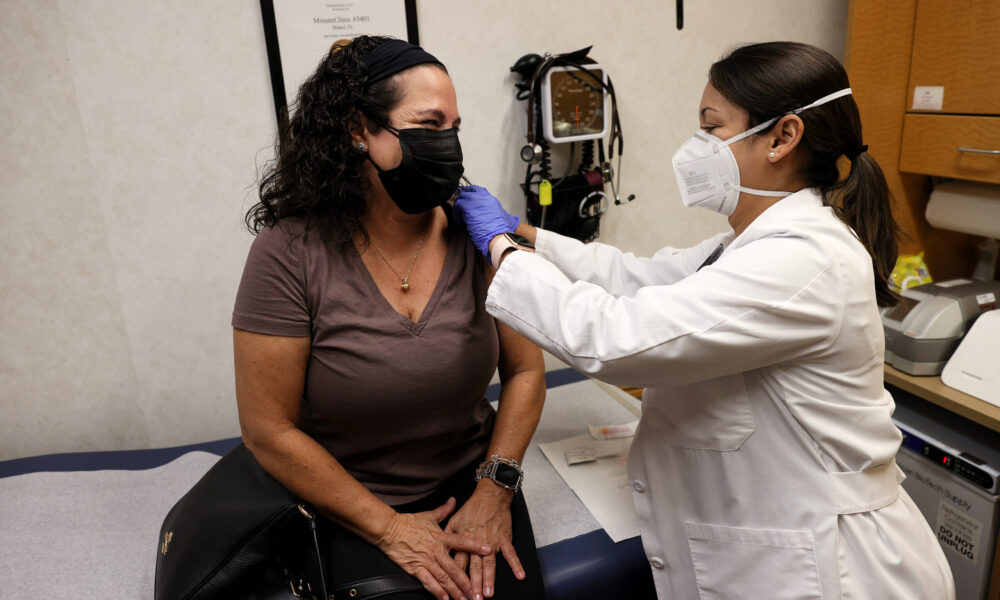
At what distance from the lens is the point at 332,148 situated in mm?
1237

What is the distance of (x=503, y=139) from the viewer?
6.70 feet

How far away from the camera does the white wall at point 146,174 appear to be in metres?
1.62

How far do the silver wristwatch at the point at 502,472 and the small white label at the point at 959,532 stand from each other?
1.22 meters

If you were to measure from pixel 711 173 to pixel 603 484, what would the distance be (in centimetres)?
79

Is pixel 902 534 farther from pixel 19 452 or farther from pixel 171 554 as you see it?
pixel 19 452

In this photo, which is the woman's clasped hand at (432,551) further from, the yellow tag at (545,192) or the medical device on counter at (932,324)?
the medical device on counter at (932,324)

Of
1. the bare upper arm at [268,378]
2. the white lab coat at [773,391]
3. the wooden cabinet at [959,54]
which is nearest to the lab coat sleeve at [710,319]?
the white lab coat at [773,391]

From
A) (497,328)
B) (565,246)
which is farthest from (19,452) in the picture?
(565,246)

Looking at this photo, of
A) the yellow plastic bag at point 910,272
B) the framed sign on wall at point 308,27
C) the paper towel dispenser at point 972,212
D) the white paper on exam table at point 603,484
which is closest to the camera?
the white paper on exam table at point 603,484

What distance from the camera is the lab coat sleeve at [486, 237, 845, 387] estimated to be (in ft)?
3.20

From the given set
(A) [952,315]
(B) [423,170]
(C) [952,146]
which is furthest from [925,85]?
(B) [423,170]

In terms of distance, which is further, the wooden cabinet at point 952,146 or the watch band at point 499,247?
the wooden cabinet at point 952,146

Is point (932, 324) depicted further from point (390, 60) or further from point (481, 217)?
point (390, 60)

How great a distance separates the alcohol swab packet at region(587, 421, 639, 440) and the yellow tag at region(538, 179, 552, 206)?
0.69 meters
